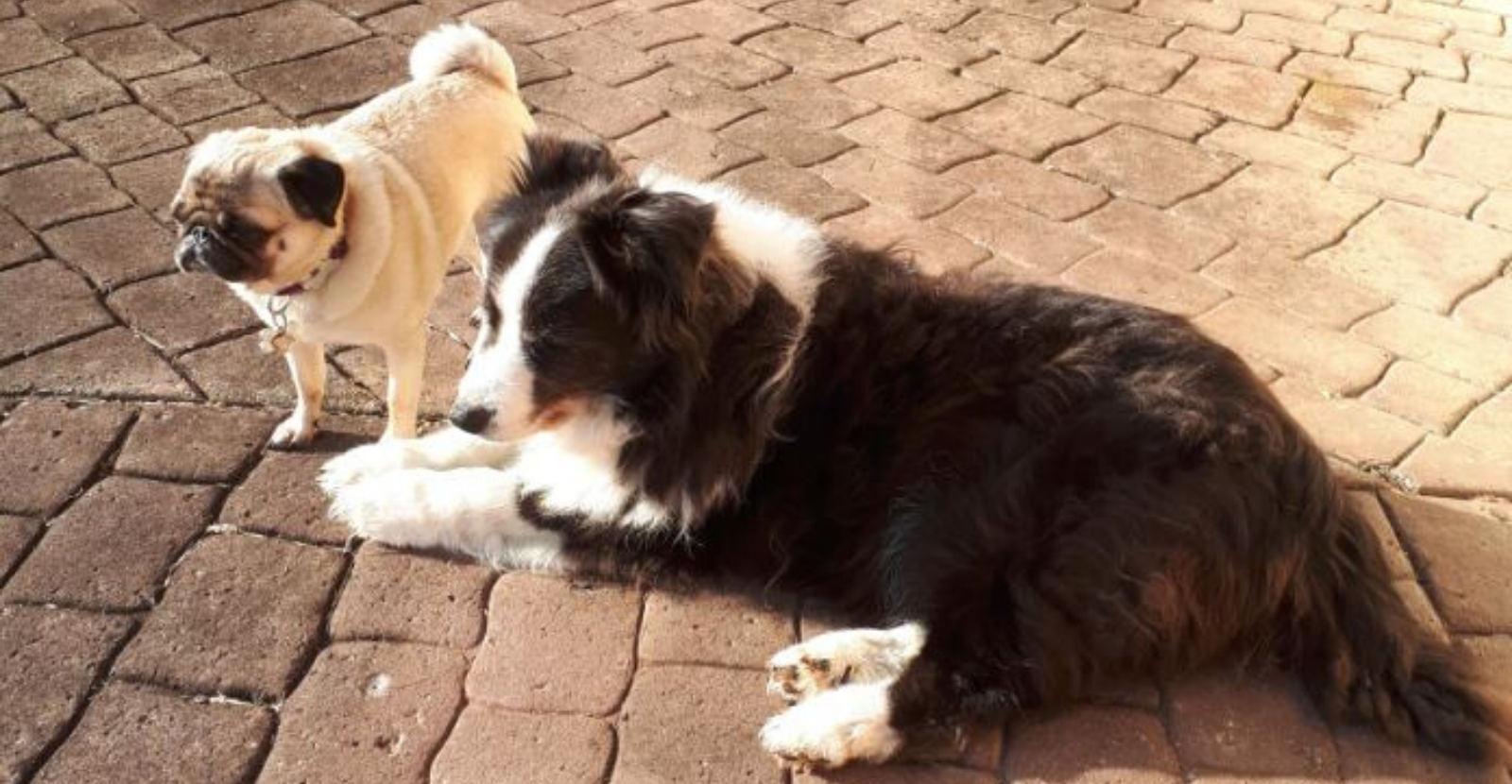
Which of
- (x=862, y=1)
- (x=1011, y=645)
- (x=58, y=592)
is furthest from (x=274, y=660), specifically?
(x=862, y=1)

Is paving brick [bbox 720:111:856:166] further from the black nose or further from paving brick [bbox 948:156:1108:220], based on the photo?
the black nose

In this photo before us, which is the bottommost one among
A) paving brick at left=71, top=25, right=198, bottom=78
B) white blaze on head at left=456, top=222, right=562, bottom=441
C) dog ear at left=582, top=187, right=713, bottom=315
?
paving brick at left=71, top=25, right=198, bottom=78

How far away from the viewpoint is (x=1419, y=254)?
5.02 m

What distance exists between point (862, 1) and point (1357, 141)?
285 centimetres

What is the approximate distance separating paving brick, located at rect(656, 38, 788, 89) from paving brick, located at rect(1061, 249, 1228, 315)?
216 cm

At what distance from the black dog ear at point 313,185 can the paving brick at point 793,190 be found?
2.07 m

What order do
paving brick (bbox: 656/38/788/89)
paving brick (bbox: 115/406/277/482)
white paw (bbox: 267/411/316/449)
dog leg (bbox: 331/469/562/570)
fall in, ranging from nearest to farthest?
dog leg (bbox: 331/469/562/570) → paving brick (bbox: 115/406/277/482) → white paw (bbox: 267/411/316/449) → paving brick (bbox: 656/38/788/89)

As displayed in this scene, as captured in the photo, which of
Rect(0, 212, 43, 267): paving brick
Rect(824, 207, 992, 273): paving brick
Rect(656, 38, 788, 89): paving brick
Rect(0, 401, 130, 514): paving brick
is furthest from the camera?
Rect(656, 38, 788, 89): paving brick

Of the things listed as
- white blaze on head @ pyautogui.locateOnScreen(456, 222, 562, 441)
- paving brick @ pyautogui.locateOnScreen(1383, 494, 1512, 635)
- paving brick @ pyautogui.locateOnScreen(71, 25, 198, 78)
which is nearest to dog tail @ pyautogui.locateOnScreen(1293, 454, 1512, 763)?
paving brick @ pyautogui.locateOnScreen(1383, 494, 1512, 635)

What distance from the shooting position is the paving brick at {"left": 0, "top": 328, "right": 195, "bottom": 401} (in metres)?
3.97

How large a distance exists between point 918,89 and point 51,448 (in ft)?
13.9

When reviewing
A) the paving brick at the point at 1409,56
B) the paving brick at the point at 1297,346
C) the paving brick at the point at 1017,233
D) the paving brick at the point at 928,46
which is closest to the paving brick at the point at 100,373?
the paving brick at the point at 1017,233

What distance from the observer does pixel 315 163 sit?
338cm

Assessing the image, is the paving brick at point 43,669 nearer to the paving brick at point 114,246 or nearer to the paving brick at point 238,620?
the paving brick at point 238,620
